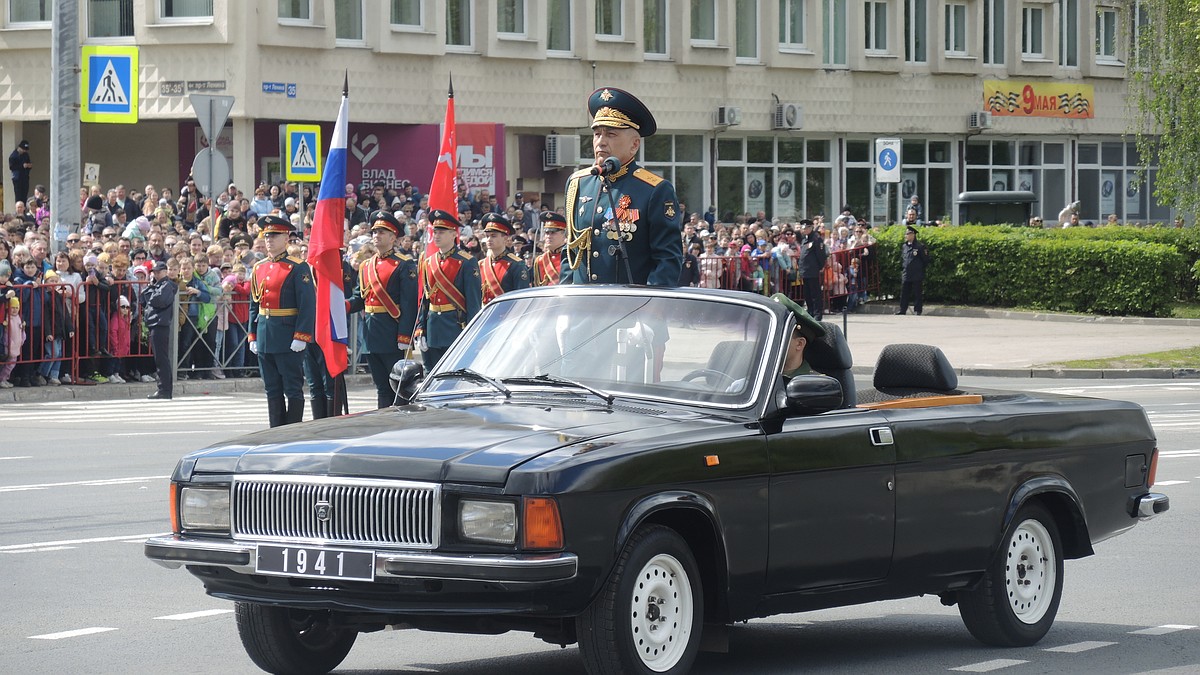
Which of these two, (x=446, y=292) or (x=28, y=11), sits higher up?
(x=28, y=11)

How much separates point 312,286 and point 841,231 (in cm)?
2448

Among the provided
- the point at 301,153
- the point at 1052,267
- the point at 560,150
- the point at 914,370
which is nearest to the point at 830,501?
the point at 914,370

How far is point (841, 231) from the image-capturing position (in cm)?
4147

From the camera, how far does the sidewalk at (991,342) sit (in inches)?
1034

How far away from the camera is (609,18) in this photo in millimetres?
48156

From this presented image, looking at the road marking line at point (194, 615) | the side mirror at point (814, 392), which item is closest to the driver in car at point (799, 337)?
the side mirror at point (814, 392)

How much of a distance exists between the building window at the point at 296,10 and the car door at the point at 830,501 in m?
34.4

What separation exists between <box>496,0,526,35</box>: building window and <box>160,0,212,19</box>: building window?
24.4 ft

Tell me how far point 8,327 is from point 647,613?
19.1 m

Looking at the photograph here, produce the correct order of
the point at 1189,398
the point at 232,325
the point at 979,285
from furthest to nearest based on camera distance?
the point at 979,285
the point at 232,325
the point at 1189,398

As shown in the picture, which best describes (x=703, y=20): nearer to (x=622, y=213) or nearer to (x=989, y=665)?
(x=622, y=213)

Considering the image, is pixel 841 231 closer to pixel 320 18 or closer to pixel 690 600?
pixel 320 18

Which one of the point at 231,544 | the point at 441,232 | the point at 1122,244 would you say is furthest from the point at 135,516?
the point at 1122,244

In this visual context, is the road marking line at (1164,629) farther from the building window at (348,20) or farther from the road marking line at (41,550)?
the building window at (348,20)
